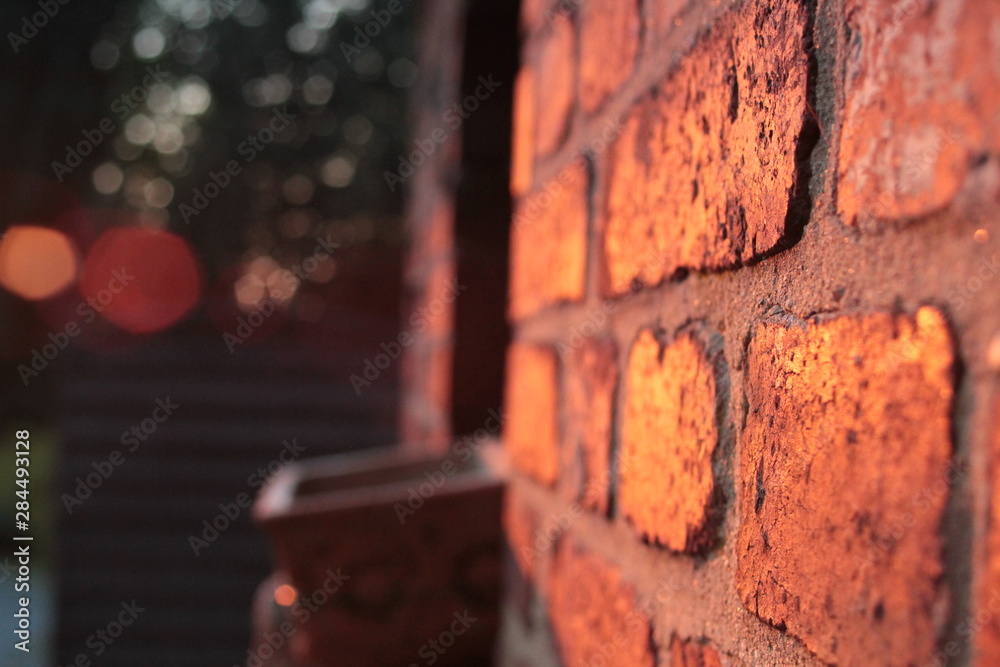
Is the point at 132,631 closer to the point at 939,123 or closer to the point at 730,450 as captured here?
the point at 730,450

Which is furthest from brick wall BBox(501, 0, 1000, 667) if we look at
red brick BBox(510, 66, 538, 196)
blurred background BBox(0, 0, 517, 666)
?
blurred background BBox(0, 0, 517, 666)

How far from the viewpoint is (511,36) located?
184cm

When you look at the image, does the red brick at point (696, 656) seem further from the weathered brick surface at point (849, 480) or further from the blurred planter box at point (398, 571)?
the blurred planter box at point (398, 571)

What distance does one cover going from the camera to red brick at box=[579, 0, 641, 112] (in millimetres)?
640

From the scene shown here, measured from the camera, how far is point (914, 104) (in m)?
0.30

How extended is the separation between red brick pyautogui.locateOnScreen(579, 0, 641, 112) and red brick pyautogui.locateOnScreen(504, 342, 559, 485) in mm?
279

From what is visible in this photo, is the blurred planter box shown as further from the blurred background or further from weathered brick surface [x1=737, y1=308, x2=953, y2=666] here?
the blurred background

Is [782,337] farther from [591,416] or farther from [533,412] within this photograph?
[533,412]

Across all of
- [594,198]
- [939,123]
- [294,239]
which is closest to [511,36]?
[594,198]

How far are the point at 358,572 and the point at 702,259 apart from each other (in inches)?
32.4

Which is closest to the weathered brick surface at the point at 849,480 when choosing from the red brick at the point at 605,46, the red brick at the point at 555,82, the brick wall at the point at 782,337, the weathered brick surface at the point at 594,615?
the brick wall at the point at 782,337

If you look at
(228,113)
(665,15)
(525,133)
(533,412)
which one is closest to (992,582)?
(665,15)

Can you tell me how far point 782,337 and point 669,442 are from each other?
6.1 inches

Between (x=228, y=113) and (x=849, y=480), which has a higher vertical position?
(x=228, y=113)
